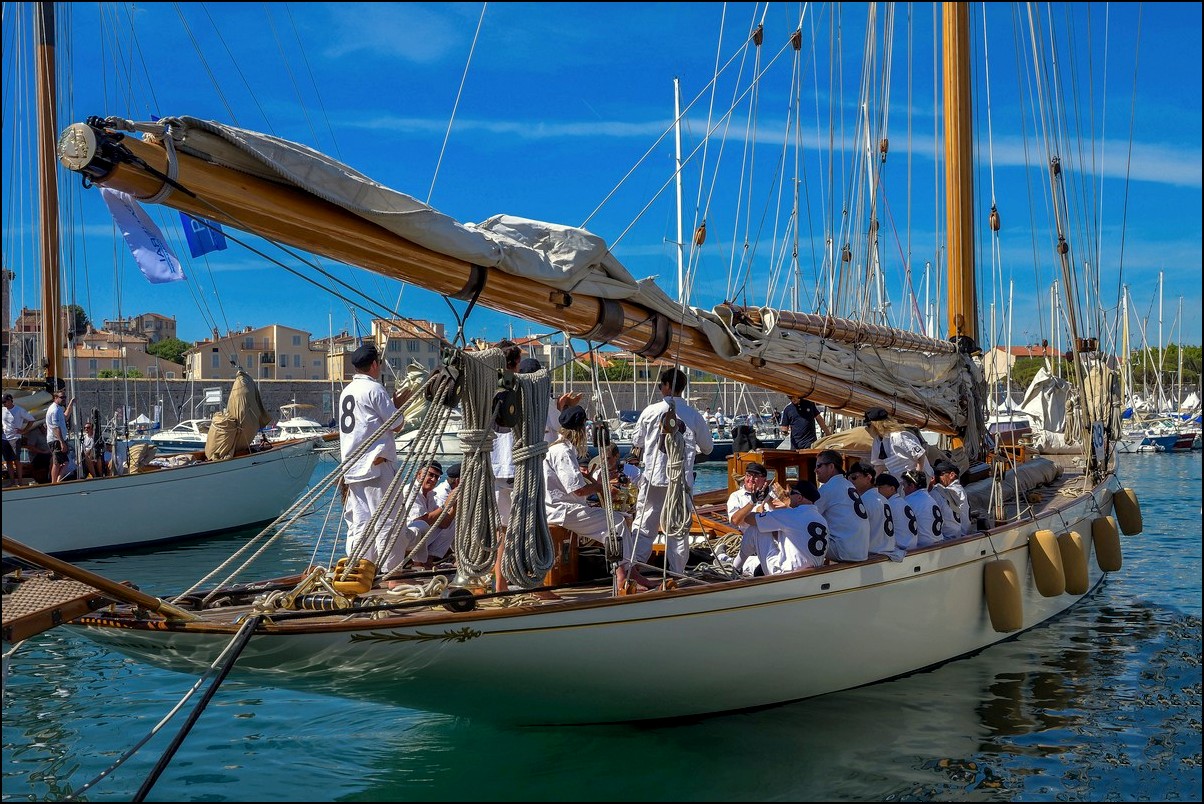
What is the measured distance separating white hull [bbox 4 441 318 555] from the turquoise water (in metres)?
6.32

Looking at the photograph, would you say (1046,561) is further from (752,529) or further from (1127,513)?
(1127,513)

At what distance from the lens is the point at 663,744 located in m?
6.28

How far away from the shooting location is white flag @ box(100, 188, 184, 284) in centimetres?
478

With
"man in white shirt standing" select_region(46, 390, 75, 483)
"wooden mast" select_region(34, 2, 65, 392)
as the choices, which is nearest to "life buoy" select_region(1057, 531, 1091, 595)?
"man in white shirt standing" select_region(46, 390, 75, 483)

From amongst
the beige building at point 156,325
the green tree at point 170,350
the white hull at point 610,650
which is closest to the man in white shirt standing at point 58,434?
the white hull at point 610,650

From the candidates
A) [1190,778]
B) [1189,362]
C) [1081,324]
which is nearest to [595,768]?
[1190,778]

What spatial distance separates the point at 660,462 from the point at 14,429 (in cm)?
1211

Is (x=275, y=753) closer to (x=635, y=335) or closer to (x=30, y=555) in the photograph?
(x=30, y=555)

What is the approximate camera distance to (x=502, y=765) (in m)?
6.10

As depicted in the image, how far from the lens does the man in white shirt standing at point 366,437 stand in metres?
6.77

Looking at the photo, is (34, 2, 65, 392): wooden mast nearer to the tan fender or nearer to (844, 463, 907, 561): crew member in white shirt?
the tan fender

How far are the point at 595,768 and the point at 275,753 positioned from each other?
2.10 meters

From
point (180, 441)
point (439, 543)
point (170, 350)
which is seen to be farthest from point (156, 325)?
point (439, 543)

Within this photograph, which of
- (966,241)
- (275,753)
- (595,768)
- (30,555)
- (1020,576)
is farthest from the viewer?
(966,241)
